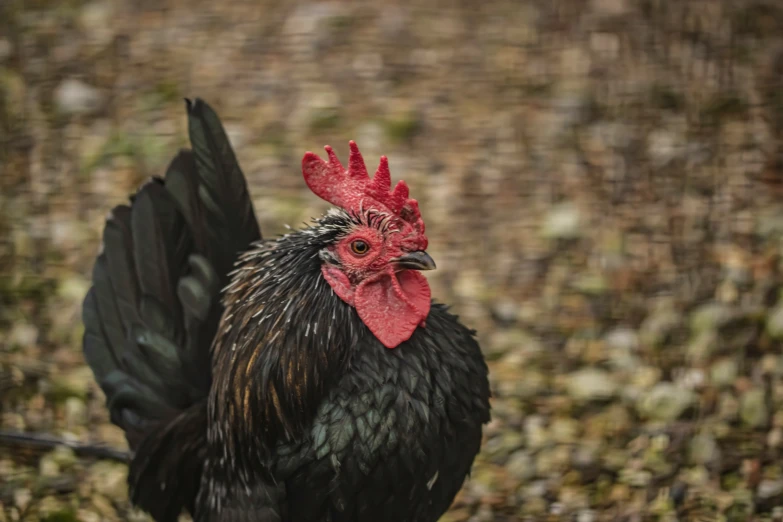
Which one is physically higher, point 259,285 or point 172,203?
point 172,203

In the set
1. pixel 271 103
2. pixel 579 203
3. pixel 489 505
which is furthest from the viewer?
pixel 271 103

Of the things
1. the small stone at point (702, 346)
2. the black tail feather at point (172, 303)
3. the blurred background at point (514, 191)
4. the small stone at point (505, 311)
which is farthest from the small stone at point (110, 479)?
the small stone at point (702, 346)

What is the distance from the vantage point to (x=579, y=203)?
17.4 feet

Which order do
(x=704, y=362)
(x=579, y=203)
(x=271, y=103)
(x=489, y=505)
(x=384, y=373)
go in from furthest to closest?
(x=271, y=103)
(x=579, y=203)
(x=704, y=362)
(x=489, y=505)
(x=384, y=373)

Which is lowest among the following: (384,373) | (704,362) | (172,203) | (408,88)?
(704,362)

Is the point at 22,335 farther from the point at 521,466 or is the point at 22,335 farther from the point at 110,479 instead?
the point at 521,466

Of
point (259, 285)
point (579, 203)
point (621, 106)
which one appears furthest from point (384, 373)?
point (621, 106)

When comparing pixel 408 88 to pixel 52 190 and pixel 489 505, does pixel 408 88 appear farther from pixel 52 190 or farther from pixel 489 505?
pixel 489 505

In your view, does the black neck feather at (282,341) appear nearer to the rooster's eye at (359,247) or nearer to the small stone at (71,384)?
the rooster's eye at (359,247)

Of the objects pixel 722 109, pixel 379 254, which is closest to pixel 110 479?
pixel 379 254

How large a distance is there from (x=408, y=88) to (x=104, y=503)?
3373mm

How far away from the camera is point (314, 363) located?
296 centimetres

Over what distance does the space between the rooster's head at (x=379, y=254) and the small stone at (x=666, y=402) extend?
6.40ft

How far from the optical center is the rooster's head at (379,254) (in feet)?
9.46
